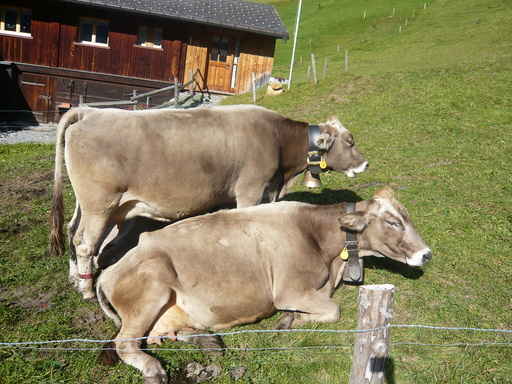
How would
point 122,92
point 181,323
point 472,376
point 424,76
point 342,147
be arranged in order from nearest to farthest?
1. point 472,376
2. point 181,323
3. point 342,147
4. point 424,76
5. point 122,92

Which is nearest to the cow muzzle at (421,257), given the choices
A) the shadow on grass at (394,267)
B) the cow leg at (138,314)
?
the shadow on grass at (394,267)

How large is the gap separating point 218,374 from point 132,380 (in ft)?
2.97

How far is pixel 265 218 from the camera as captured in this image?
6.33 m

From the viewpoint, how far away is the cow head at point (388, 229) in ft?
20.6

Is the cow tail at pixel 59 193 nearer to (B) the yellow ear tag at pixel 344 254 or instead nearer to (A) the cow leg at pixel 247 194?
(A) the cow leg at pixel 247 194

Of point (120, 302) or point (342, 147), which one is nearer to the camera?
point (120, 302)

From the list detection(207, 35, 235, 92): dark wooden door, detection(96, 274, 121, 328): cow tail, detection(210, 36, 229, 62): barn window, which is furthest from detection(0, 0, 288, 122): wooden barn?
detection(96, 274, 121, 328): cow tail

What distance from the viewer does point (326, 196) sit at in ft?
35.1

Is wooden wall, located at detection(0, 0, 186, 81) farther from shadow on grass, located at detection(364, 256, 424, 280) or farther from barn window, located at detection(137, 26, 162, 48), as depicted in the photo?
shadow on grass, located at detection(364, 256, 424, 280)

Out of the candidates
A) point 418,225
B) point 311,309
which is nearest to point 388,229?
point 311,309

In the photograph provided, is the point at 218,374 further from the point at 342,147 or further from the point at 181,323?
the point at 342,147

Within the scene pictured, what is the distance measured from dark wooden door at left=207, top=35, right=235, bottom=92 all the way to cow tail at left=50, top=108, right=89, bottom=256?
881 inches

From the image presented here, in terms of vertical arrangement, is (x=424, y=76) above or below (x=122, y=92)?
above

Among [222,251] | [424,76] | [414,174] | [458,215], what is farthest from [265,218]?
[424,76]
